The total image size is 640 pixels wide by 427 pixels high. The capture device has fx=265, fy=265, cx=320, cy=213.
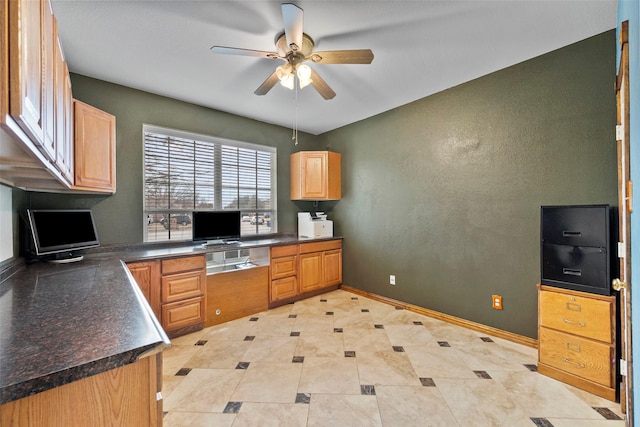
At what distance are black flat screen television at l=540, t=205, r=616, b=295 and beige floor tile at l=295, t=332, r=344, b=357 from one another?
73.2 inches

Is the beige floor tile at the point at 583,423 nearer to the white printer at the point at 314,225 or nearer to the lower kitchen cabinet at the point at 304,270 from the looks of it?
the lower kitchen cabinet at the point at 304,270

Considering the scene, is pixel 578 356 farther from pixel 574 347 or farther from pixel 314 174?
pixel 314 174

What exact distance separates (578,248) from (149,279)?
12.2ft

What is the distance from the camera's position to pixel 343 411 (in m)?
1.75

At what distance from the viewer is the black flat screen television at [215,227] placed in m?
3.39

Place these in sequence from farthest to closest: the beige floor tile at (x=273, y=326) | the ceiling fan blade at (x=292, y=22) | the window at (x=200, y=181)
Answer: the window at (x=200, y=181) < the beige floor tile at (x=273, y=326) < the ceiling fan blade at (x=292, y=22)

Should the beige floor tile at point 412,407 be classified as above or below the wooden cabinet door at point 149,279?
below

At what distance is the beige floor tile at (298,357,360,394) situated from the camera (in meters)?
1.96

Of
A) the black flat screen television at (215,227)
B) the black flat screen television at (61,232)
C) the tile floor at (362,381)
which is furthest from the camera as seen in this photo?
the black flat screen television at (215,227)

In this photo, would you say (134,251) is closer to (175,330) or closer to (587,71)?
(175,330)

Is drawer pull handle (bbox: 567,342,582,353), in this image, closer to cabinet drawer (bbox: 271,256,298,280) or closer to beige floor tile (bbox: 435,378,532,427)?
beige floor tile (bbox: 435,378,532,427)

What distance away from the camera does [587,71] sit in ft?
7.41

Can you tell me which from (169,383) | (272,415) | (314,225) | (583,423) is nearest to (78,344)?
(272,415)

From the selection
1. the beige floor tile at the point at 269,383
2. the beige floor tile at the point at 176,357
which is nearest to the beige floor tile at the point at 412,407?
the beige floor tile at the point at 269,383
